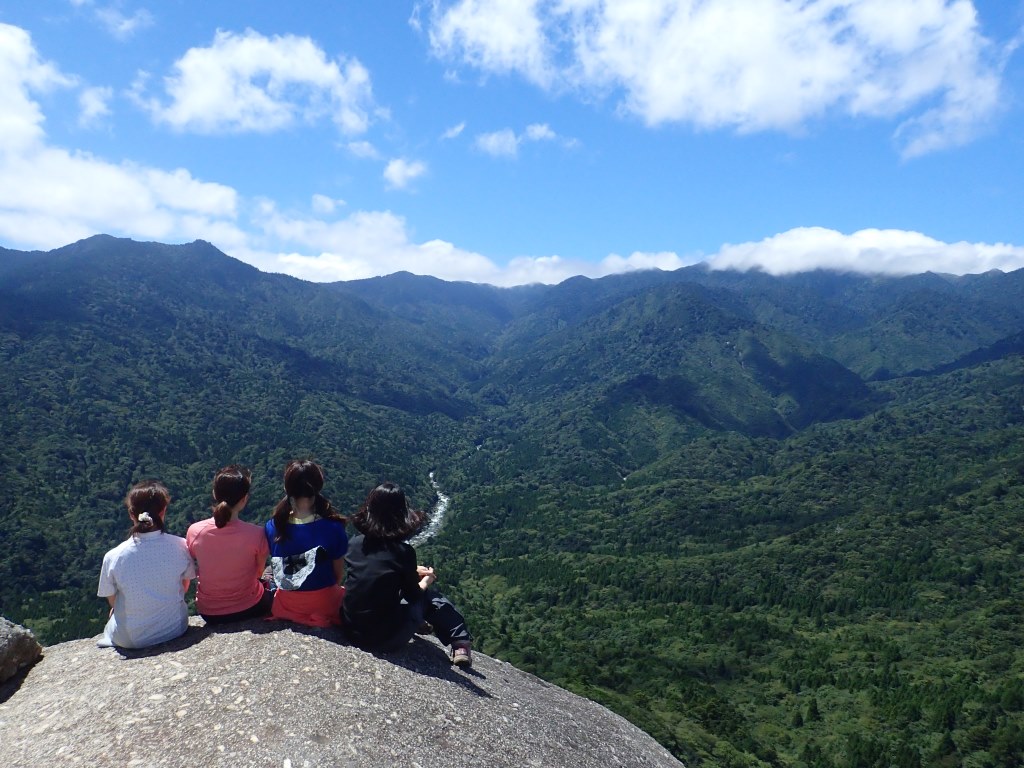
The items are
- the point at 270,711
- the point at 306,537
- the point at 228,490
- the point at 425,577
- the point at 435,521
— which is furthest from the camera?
the point at 435,521

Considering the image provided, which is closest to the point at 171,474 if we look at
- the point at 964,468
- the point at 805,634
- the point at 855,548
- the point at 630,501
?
the point at 630,501

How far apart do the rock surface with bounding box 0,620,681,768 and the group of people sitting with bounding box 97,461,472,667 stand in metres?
0.43

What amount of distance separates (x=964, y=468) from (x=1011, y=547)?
227 feet

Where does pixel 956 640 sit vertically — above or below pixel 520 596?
above

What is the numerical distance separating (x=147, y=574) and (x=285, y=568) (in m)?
2.05

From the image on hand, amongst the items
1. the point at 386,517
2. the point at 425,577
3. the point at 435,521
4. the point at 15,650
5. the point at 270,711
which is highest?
the point at 386,517

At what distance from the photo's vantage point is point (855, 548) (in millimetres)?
127062

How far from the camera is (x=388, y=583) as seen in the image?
1017 cm

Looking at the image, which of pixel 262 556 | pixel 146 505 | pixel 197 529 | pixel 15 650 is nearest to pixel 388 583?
pixel 262 556

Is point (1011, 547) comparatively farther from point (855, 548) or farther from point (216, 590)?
point (216, 590)

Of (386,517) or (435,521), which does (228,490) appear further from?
(435,521)

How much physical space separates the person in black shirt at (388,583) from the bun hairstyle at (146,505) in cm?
297

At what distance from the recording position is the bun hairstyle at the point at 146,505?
9.59 m

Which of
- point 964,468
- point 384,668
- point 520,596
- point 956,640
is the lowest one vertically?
point 520,596
